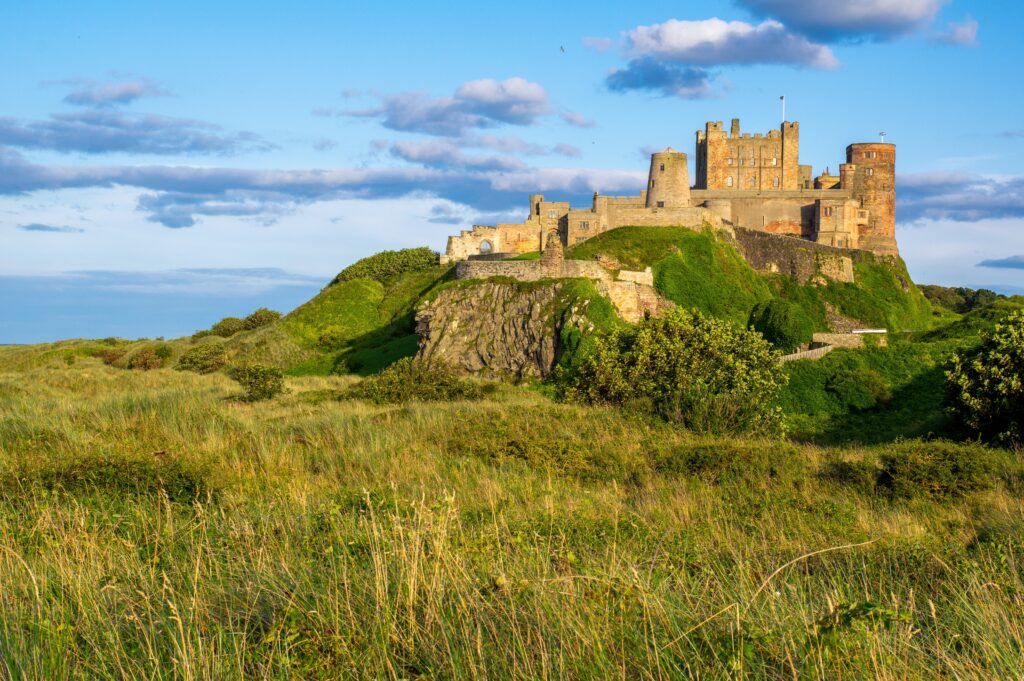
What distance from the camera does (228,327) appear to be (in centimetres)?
6781

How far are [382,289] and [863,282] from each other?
113 feet

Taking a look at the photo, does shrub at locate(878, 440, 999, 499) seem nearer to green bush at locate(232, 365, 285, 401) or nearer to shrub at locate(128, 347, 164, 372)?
green bush at locate(232, 365, 285, 401)

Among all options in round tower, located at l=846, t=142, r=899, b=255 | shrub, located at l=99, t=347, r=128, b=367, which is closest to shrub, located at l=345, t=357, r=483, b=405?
shrub, located at l=99, t=347, r=128, b=367

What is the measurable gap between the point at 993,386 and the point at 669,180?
131 feet

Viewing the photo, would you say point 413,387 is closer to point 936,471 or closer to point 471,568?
point 936,471

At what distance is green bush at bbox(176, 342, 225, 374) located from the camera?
50.3 m

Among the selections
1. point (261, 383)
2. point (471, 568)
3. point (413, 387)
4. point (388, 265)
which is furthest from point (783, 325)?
point (471, 568)

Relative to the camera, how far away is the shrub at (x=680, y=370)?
25344 millimetres

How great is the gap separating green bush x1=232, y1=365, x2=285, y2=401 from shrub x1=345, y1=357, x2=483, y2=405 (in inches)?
96.7

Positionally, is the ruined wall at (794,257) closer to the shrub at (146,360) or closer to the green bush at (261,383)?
the shrub at (146,360)

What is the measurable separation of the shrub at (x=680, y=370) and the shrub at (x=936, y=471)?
8.33 metres

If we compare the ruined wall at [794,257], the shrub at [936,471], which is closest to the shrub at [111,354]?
the ruined wall at [794,257]

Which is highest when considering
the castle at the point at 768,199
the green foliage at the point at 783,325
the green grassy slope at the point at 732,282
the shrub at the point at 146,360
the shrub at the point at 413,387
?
the castle at the point at 768,199

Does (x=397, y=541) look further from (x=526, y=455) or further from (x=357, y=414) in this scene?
(x=357, y=414)
